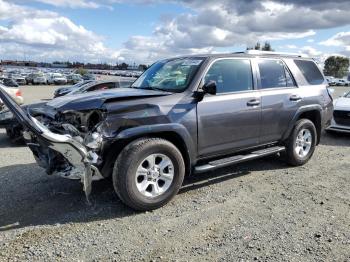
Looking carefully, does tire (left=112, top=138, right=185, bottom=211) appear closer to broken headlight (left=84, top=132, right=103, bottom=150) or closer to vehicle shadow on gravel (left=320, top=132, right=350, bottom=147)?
broken headlight (left=84, top=132, right=103, bottom=150)

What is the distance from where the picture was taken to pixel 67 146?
14.1ft

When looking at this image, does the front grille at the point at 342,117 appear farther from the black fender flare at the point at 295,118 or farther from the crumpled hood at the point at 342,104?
the black fender flare at the point at 295,118

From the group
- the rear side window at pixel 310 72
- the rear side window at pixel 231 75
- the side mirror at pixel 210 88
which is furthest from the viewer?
the rear side window at pixel 310 72

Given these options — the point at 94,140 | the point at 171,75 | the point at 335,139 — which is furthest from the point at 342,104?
the point at 94,140

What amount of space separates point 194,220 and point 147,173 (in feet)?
2.59

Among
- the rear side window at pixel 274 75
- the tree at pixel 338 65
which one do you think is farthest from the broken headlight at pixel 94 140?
the tree at pixel 338 65

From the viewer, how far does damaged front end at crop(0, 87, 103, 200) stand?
419cm

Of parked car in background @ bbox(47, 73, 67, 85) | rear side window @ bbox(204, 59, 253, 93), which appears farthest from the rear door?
parked car in background @ bbox(47, 73, 67, 85)

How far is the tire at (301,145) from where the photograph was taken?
6.67 m

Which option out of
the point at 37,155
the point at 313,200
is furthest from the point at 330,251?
the point at 37,155

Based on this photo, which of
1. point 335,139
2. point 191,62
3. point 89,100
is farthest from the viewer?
point 335,139

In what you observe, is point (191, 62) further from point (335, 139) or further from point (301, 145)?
point (335, 139)

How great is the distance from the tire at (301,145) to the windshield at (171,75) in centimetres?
227

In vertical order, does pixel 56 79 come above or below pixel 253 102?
below
